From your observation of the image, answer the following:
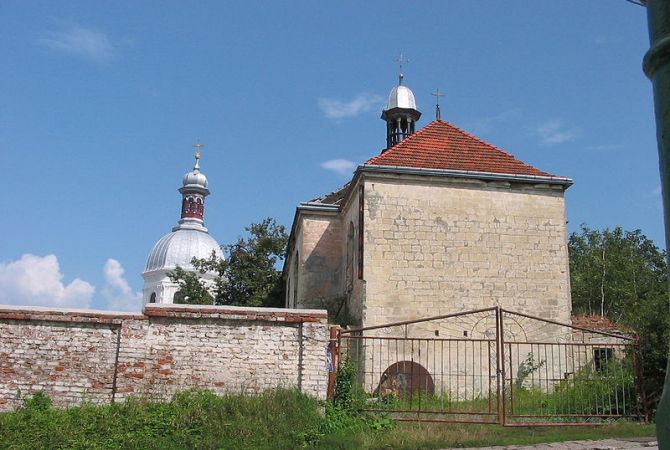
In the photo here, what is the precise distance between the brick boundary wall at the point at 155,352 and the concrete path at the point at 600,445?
3333 mm

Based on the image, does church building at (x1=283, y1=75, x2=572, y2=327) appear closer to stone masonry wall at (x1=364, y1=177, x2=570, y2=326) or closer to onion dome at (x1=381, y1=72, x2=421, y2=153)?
stone masonry wall at (x1=364, y1=177, x2=570, y2=326)

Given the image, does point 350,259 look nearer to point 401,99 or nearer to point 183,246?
point 401,99

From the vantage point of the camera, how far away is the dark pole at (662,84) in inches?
59.3

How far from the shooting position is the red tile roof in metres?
18.8

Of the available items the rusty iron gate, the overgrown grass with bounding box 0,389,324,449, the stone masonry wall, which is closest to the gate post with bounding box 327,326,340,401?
the rusty iron gate

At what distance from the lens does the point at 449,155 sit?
19.3 meters

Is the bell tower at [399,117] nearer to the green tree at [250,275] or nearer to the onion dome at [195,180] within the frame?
the green tree at [250,275]

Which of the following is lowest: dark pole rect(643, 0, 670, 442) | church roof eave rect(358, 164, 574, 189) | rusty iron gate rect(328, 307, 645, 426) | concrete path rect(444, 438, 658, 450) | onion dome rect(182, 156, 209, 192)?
concrete path rect(444, 438, 658, 450)

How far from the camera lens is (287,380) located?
1070 centimetres

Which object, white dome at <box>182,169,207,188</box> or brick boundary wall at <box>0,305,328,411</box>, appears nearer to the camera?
brick boundary wall at <box>0,305,328,411</box>

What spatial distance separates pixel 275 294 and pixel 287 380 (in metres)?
20.5

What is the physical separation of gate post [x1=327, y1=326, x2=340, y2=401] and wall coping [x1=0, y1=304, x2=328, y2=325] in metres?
0.32

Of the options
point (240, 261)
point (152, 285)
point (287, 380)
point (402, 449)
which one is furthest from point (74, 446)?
point (152, 285)

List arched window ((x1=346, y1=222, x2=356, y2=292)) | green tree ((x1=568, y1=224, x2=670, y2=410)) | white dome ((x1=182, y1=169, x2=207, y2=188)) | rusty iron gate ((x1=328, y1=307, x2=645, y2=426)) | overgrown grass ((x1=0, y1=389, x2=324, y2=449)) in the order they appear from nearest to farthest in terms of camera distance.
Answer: overgrown grass ((x1=0, y1=389, x2=324, y2=449)) < rusty iron gate ((x1=328, y1=307, x2=645, y2=426)) < arched window ((x1=346, y1=222, x2=356, y2=292)) < green tree ((x1=568, y1=224, x2=670, y2=410)) < white dome ((x1=182, y1=169, x2=207, y2=188))
